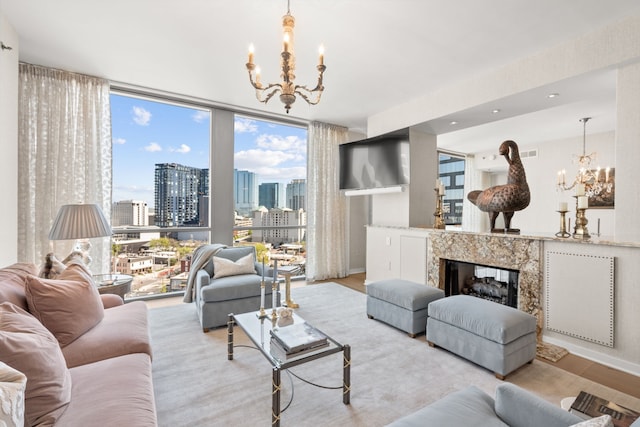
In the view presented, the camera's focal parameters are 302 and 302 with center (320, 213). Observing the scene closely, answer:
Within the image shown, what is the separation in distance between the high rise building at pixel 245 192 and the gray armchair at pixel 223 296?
61.7 inches

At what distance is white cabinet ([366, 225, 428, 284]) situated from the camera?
13.7ft

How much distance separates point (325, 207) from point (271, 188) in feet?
3.37

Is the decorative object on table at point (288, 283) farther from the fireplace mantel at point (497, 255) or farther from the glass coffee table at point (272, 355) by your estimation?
the fireplace mantel at point (497, 255)

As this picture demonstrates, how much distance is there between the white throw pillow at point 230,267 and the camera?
3.53 metres

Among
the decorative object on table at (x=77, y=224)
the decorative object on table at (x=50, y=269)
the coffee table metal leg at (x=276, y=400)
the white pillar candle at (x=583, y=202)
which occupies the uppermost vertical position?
the white pillar candle at (x=583, y=202)

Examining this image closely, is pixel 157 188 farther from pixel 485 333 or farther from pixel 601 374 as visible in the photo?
pixel 601 374

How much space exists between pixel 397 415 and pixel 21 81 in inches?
187

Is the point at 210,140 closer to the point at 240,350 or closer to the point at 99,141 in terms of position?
the point at 99,141

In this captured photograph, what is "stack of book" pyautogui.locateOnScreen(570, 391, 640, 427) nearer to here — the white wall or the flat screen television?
the flat screen television

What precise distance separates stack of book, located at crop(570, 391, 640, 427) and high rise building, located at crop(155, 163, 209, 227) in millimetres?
4489

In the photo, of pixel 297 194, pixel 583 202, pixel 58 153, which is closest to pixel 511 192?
pixel 583 202

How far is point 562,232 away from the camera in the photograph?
Result: 2891 mm

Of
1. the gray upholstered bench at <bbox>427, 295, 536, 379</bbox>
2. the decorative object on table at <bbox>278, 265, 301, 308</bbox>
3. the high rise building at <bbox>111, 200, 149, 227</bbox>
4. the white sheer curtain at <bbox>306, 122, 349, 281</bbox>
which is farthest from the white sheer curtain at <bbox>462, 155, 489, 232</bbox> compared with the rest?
the high rise building at <bbox>111, 200, 149, 227</bbox>

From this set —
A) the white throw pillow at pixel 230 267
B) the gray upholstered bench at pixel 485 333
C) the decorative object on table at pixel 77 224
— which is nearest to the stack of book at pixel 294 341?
the gray upholstered bench at pixel 485 333
